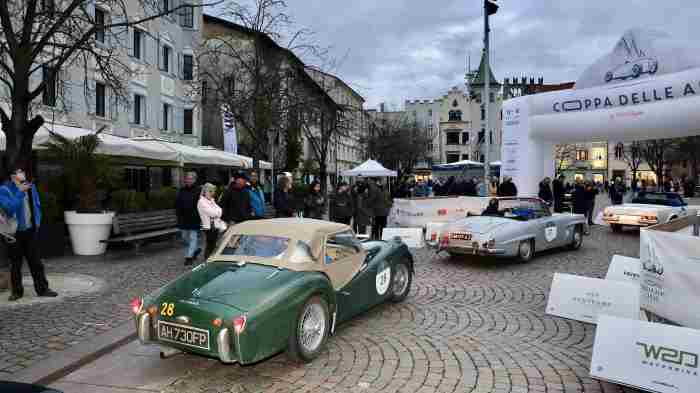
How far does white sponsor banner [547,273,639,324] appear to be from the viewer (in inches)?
224

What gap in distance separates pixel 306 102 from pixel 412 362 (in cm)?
1607

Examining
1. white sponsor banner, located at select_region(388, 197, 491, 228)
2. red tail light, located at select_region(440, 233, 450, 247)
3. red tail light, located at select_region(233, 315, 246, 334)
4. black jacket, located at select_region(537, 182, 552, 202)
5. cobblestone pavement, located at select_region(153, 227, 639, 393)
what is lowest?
cobblestone pavement, located at select_region(153, 227, 639, 393)

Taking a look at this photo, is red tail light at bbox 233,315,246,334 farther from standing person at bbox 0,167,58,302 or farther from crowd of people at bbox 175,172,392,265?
crowd of people at bbox 175,172,392,265

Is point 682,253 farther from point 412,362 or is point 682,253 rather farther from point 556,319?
point 412,362

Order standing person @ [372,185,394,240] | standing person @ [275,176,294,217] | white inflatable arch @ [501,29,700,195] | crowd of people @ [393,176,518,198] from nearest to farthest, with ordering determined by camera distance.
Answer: standing person @ [275,176,294,217], standing person @ [372,185,394,240], white inflatable arch @ [501,29,700,195], crowd of people @ [393,176,518,198]

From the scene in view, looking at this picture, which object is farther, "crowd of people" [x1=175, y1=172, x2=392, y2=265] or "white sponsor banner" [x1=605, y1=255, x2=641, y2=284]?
"crowd of people" [x1=175, y1=172, x2=392, y2=265]

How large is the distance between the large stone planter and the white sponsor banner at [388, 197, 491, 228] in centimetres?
937

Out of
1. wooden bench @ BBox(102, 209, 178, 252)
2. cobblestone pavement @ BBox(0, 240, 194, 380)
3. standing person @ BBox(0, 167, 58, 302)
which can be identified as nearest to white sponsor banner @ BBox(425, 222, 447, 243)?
cobblestone pavement @ BBox(0, 240, 194, 380)

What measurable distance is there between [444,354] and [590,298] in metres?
2.14

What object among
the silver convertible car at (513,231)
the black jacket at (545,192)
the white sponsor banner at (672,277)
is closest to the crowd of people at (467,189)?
the black jacket at (545,192)

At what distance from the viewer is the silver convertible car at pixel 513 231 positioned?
372 inches

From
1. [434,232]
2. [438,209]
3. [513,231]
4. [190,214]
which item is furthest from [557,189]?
[190,214]

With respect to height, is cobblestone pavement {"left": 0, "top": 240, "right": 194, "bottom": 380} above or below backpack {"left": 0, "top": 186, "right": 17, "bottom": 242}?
below

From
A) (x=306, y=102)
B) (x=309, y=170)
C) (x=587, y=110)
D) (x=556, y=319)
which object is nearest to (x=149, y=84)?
(x=306, y=102)
